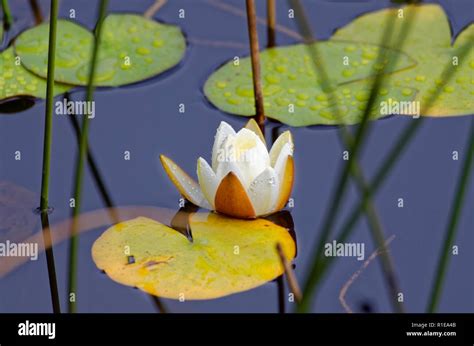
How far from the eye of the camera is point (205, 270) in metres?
2.15

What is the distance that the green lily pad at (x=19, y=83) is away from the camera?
288cm

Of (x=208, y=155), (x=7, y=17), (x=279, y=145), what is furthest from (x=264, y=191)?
(x=7, y=17)

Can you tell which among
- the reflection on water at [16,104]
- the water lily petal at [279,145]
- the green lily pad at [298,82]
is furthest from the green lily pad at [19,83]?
the water lily petal at [279,145]

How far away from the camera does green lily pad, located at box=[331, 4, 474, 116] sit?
2.72 metres

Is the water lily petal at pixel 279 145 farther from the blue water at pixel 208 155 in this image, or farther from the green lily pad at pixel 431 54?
the green lily pad at pixel 431 54

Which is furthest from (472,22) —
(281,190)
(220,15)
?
(281,190)

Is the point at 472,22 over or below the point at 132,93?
over

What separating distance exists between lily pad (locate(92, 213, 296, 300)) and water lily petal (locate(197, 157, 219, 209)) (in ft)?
0.23

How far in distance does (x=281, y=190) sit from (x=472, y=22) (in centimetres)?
128

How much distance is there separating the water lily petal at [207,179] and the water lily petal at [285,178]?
0.57ft
